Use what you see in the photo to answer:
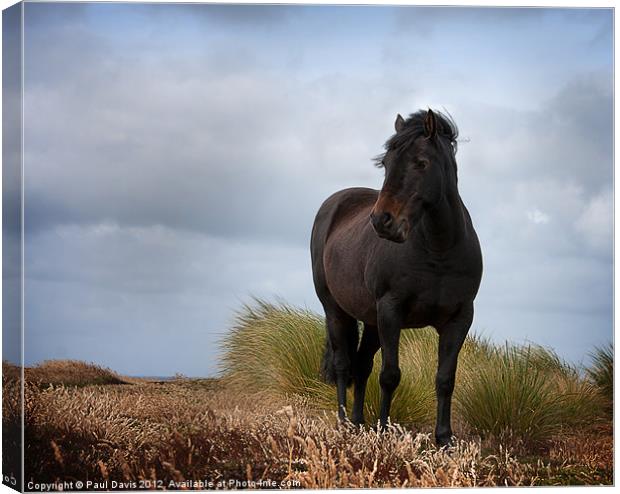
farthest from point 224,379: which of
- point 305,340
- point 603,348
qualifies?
point 603,348

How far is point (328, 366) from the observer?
9.75 meters

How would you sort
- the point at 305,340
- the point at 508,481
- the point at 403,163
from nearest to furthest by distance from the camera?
the point at 403,163, the point at 508,481, the point at 305,340

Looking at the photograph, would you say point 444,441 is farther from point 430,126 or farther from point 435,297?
point 430,126

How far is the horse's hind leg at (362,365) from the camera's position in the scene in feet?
30.8

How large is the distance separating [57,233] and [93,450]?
1557 millimetres

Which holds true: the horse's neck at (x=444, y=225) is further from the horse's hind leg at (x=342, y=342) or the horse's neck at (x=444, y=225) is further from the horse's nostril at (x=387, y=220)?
the horse's hind leg at (x=342, y=342)

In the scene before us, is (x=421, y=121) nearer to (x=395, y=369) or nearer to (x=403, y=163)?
(x=403, y=163)

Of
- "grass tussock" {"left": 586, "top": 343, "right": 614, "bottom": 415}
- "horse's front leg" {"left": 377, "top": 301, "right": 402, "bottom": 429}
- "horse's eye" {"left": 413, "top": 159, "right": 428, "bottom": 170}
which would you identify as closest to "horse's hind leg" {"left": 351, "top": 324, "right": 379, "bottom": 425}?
"horse's front leg" {"left": 377, "top": 301, "right": 402, "bottom": 429}

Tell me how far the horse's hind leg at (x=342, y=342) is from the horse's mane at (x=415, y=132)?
210 centimetres

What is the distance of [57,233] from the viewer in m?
8.00

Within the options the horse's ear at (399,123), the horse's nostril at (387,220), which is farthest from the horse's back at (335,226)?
the horse's nostril at (387,220)

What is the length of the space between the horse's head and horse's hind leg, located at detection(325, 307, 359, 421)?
2138 millimetres

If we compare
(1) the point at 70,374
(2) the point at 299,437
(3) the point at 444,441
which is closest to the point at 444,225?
(3) the point at 444,441

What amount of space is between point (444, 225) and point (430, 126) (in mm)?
737
